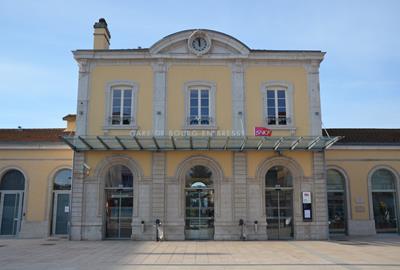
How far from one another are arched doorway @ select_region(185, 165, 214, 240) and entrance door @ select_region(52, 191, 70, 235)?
561cm

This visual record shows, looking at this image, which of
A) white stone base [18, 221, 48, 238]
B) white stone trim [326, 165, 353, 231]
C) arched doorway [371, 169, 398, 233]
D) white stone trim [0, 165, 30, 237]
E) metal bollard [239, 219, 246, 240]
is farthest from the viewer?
arched doorway [371, 169, 398, 233]

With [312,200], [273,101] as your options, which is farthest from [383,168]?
[273,101]

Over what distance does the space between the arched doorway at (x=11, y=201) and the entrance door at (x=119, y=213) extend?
14.7 feet

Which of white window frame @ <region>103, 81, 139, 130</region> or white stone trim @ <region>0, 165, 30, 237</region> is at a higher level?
white window frame @ <region>103, 81, 139, 130</region>

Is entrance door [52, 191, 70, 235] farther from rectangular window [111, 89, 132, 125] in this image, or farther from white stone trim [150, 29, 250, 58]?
white stone trim [150, 29, 250, 58]

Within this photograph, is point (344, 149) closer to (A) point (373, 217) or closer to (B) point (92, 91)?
(A) point (373, 217)

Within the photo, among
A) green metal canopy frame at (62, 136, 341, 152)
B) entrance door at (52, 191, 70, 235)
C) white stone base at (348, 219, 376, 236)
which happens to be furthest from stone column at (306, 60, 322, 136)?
entrance door at (52, 191, 70, 235)

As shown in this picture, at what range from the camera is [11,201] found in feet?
60.7

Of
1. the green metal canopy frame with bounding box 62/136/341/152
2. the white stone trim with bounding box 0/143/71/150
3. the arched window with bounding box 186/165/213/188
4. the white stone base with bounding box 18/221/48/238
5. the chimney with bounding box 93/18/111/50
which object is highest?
the chimney with bounding box 93/18/111/50

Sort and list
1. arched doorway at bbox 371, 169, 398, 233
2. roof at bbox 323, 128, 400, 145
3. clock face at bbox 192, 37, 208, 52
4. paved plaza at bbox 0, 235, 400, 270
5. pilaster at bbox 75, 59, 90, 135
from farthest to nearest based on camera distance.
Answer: roof at bbox 323, 128, 400, 145 → arched doorway at bbox 371, 169, 398, 233 → clock face at bbox 192, 37, 208, 52 → pilaster at bbox 75, 59, 90, 135 → paved plaza at bbox 0, 235, 400, 270

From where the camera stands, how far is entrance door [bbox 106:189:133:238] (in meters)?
16.5

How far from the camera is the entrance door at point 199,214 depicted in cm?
1633

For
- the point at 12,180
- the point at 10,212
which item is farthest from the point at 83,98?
the point at 10,212

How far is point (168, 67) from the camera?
17.2 m
